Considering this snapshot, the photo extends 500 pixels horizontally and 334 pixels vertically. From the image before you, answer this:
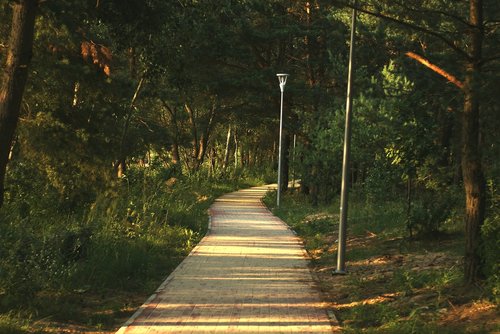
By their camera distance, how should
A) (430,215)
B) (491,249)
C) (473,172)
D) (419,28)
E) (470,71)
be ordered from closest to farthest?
(491,249), (470,71), (473,172), (419,28), (430,215)

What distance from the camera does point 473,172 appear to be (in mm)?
7266

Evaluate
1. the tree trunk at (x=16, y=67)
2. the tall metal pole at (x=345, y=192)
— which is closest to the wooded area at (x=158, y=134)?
the tree trunk at (x=16, y=67)

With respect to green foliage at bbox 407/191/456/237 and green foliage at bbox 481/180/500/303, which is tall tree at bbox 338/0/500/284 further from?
green foliage at bbox 407/191/456/237

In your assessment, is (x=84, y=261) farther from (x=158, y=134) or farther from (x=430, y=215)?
(x=158, y=134)

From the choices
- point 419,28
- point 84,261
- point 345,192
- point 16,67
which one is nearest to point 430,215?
point 345,192

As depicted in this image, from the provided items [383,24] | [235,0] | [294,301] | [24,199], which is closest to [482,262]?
[294,301]

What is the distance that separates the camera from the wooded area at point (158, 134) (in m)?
7.17

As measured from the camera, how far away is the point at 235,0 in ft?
29.1

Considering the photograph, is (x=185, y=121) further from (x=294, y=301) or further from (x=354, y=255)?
(x=294, y=301)

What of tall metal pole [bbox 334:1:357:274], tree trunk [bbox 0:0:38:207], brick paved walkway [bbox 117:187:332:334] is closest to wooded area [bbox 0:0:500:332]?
tree trunk [bbox 0:0:38:207]

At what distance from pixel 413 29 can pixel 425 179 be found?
207 inches

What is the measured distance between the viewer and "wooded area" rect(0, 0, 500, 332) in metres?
7.17

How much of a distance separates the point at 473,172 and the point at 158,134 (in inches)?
795

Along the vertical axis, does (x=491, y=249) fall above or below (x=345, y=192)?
below
